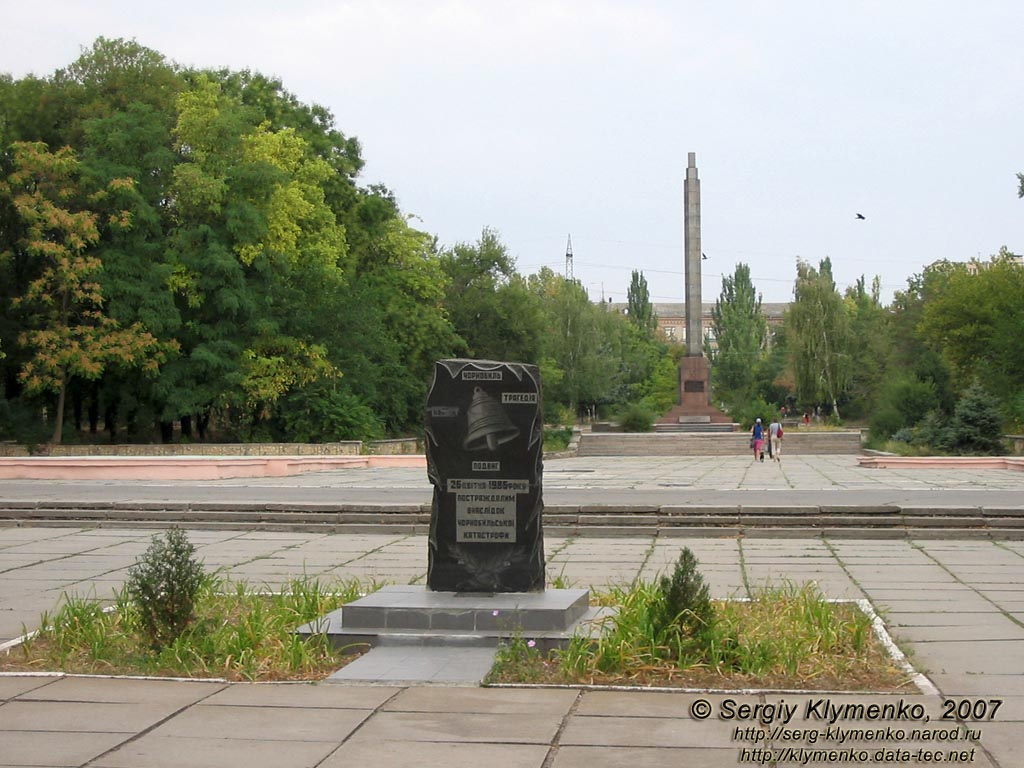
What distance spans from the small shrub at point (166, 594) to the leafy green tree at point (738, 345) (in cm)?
8187

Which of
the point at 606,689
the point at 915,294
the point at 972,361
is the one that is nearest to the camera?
the point at 606,689

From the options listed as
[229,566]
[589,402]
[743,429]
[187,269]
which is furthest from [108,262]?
[589,402]

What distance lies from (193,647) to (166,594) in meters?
0.42

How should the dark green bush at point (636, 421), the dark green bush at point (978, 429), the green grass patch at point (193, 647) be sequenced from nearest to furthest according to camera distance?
the green grass patch at point (193, 647) < the dark green bush at point (978, 429) < the dark green bush at point (636, 421)

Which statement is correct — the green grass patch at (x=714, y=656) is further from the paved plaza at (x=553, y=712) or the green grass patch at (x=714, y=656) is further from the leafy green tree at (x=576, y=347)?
the leafy green tree at (x=576, y=347)

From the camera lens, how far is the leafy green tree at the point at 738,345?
317ft

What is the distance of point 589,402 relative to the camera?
8375 cm

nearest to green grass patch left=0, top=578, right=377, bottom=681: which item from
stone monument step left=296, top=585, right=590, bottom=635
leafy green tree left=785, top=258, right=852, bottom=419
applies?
stone monument step left=296, top=585, right=590, bottom=635

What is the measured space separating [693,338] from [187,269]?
28553 mm

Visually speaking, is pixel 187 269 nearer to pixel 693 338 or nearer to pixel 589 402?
pixel 693 338

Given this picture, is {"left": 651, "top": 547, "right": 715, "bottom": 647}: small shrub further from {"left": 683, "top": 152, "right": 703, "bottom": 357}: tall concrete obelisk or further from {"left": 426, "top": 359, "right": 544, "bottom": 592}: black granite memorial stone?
{"left": 683, "top": 152, "right": 703, "bottom": 357}: tall concrete obelisk

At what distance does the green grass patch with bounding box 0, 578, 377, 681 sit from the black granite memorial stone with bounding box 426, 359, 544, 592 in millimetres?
1184

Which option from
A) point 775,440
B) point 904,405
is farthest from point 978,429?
point 904,405

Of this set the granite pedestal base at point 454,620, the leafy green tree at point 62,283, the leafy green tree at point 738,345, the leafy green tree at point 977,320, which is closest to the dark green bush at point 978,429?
the leafy green tree at point 977,320
